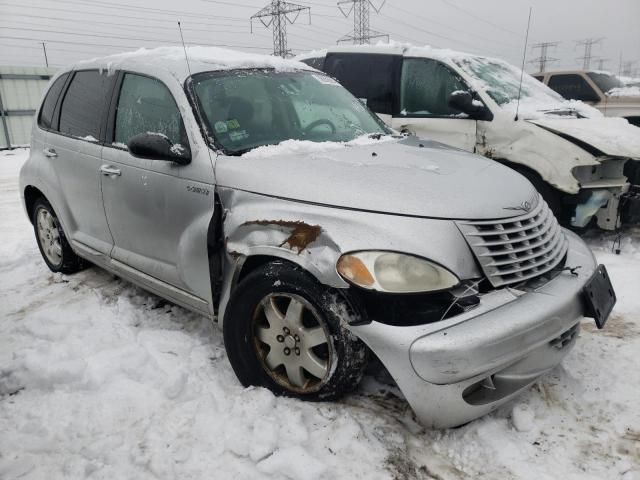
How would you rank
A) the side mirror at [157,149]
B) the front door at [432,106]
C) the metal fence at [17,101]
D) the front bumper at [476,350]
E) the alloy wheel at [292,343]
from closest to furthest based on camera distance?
the front bumper at [476,350] < the alloy wheel at [292,343] < the side mirror at [157,149] < the front door at [432,106] < the metal fence at [17,101]

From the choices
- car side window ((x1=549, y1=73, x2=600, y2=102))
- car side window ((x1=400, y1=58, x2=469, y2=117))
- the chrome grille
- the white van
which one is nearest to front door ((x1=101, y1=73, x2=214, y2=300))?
the chrome grille

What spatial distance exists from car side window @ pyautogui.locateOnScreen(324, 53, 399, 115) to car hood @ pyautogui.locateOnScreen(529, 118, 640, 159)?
161 cm

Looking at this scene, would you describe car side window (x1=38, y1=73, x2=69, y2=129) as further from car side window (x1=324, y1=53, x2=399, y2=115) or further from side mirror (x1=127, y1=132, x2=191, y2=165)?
car side window (x1=324, y1=53, x2=399, y2=115)

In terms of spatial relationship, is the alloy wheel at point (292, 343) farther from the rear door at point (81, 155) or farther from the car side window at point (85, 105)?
the car side window at point (85, 105)

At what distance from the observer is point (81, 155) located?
3.65 m

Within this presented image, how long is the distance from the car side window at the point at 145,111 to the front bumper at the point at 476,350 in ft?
5.54

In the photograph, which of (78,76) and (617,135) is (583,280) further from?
(78,76)

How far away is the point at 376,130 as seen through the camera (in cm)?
355

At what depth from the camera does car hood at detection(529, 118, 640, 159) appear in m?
4.72

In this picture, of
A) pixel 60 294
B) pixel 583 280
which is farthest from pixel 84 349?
pixel 583 280

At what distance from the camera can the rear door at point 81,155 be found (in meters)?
3.55

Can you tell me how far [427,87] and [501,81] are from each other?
0.85 metres

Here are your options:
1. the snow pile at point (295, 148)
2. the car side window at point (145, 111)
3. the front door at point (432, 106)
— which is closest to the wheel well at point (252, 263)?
the snow pile at point (295, 148)

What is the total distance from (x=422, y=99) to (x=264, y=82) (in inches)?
109
